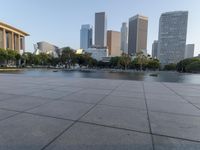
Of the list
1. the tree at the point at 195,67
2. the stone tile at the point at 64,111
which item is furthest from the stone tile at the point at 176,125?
the tree at the point at 195,67

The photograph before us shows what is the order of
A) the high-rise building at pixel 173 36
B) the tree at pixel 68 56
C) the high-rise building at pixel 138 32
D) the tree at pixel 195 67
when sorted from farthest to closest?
1. the high-rise building at pixel 138 32
2. the high-rise building at pixel 173 36
3. the tree at pixel 68 56
4. the tree at pixel 195 67

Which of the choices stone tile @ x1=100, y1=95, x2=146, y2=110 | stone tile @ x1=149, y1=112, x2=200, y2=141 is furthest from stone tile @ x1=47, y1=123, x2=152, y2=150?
stone tile @ x1=100, y1=95, x2=146, y2=110

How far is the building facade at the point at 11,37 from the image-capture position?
8300 centimetres

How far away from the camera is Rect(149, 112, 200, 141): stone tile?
3051 millimetres

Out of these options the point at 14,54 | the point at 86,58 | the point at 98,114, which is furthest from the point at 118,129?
the point at 86,58

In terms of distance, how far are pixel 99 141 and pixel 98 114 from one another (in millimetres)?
1484

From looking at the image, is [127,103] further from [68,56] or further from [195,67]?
[195,67]

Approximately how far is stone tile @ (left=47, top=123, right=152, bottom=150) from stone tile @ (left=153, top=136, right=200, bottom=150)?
14 centimetres

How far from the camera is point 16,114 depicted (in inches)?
159

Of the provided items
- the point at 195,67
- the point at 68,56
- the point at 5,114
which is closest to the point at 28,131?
the point at 5,114

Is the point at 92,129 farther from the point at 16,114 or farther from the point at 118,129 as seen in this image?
the point at 16,114

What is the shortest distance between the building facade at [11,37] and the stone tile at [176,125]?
9524cm

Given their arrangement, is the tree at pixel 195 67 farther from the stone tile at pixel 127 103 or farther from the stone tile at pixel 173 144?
the stone tile at pixel 173 144

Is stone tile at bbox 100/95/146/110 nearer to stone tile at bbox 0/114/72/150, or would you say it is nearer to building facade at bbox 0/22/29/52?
stone tile at bbox 0/114/72/150
